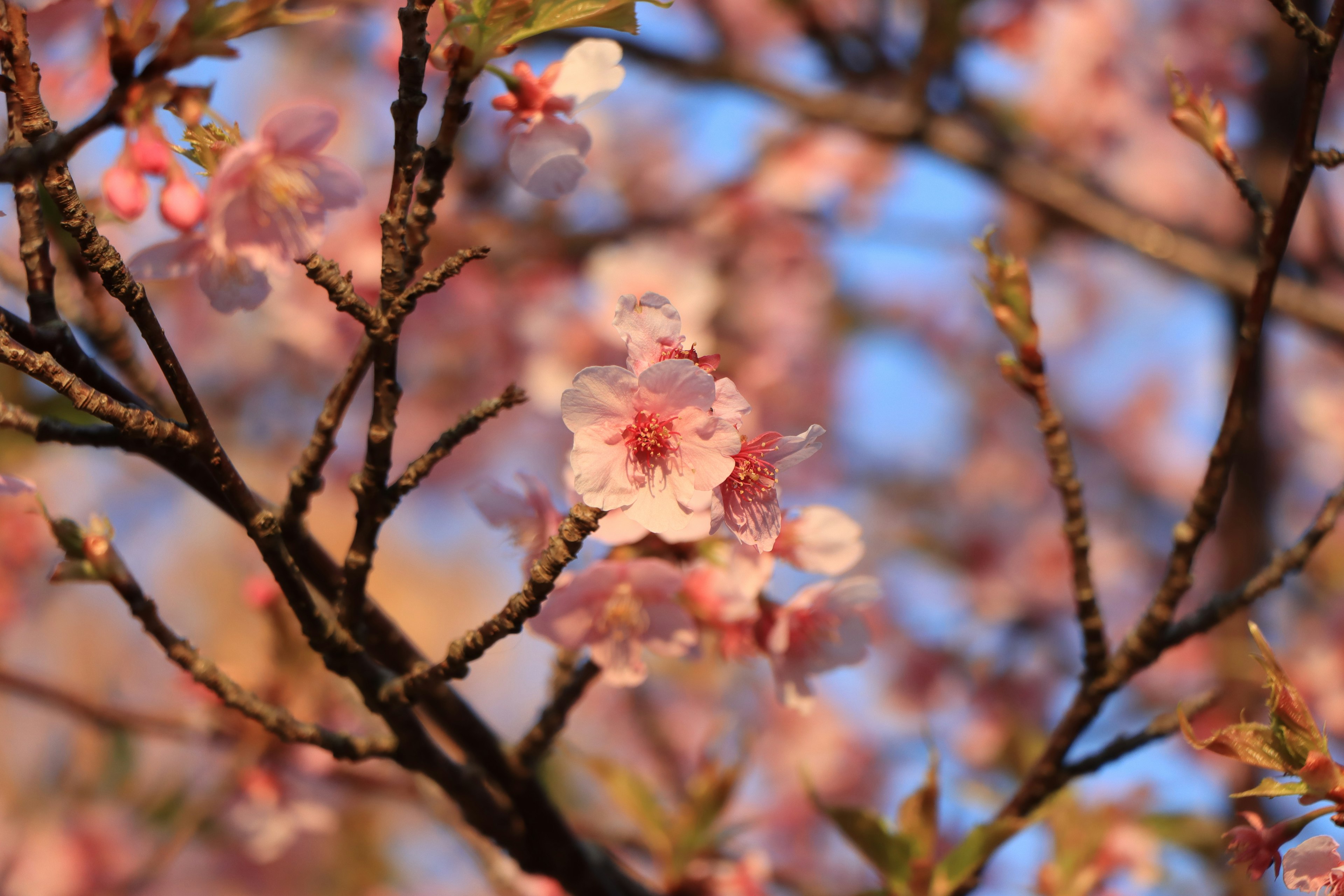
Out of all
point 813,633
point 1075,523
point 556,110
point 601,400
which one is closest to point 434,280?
point 601,400

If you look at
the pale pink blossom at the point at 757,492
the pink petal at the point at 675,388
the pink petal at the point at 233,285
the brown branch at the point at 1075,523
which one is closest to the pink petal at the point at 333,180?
the pink petal at the point at 233,285

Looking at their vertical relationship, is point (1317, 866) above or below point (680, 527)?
below

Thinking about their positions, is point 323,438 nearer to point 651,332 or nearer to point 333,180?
point 333,180

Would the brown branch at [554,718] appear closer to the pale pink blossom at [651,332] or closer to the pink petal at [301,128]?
the pale pink blossom at [651,332]

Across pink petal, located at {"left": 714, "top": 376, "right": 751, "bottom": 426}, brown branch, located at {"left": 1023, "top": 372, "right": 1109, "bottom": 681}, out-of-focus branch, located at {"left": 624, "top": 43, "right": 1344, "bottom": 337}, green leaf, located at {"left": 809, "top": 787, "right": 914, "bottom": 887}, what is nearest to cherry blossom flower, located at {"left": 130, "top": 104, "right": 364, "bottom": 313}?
pink petal, located at {"left": 714, "top": 376, "right": 751, "bottom": 426}

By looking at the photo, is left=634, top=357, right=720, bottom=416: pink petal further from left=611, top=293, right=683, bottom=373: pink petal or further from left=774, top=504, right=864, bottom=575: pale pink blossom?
left=774, top=504, right=864, bottom=575: pale pink blossom

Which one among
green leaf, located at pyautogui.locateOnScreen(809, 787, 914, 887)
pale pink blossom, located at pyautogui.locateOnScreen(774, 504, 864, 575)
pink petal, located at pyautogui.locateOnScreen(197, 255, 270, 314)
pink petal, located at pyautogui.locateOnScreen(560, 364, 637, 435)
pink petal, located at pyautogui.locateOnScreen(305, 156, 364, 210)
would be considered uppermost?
pink petal, located at pyautogui.locateOnScreen(305, 156, 364, 210)
